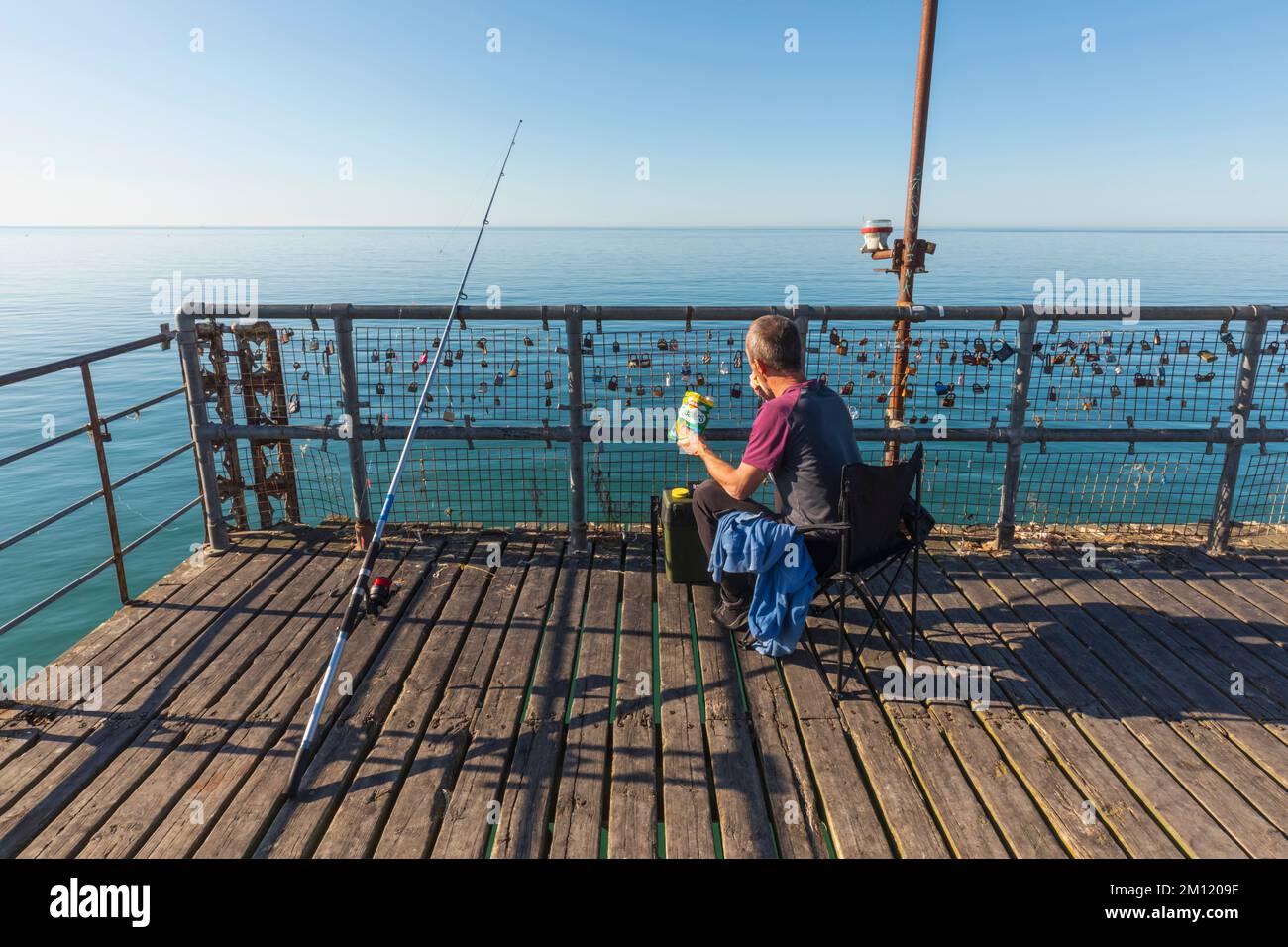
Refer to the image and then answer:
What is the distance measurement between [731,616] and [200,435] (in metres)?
4.32

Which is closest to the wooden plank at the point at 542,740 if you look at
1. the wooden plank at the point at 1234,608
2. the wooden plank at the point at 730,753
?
the wooden plank at the point at 730,753

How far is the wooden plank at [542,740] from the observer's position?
294 cm

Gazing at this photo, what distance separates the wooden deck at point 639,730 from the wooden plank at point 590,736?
0.05ft

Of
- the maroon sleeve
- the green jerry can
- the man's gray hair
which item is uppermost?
the man's gray hair

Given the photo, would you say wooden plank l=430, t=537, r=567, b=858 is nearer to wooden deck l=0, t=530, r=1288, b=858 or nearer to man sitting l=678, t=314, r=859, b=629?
wooden deck l=0, t=530, r=1288, b=858

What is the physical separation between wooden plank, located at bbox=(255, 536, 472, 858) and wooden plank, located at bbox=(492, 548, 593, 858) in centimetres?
61

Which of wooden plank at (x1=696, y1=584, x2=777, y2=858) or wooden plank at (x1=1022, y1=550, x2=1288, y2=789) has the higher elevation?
wooden plank at (x1=1022, y1=550, x2=1288, y2=789)

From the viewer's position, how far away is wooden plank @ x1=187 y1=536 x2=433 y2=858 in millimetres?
2951

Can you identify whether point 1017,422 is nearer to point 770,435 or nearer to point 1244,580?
point 1244,580

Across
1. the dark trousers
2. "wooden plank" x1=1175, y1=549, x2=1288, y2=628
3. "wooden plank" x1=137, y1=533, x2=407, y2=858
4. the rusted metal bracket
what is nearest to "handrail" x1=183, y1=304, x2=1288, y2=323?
the dark trousers

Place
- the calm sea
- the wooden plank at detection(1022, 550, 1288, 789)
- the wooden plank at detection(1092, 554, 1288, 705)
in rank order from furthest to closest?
the calm sea, the wooden plank at detection(1092, 554, 1288, 705), the wooden plank at detection(1022, 550, 1288, 789)

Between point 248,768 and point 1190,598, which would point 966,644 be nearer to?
point 1190,598

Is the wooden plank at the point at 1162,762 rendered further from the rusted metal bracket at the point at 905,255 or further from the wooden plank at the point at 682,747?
the rusted metal bracket at the point at 905,255

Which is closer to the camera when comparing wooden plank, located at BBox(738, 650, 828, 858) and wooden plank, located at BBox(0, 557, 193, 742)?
wooden plank, located at BBox(738, 650, 828, 858)
